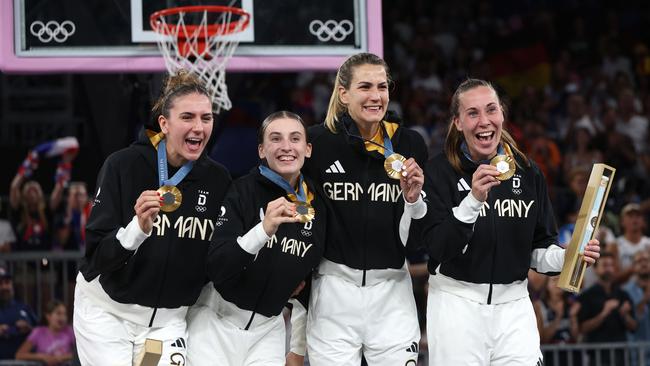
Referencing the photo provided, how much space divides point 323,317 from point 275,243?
0.53 m

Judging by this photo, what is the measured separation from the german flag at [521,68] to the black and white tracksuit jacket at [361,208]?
973 centimetres

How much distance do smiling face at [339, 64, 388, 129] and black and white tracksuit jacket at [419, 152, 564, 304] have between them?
43cm

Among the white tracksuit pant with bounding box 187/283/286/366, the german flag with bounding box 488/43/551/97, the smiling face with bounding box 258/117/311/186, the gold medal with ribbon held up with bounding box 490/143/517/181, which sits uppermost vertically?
the german flag with bounding box 488/43/551/97

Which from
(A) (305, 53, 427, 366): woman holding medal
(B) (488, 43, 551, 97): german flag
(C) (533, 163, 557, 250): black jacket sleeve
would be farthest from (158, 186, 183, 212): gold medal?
(B) (488, 43, 551, 97): german flag

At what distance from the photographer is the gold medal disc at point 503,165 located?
6.68 meters

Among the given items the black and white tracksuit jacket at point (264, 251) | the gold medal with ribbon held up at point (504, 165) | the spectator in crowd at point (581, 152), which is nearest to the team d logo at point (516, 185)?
the gold medal with ribbon held up at point (504, 165)

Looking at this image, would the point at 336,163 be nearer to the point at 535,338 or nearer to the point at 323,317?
the point at 323,317

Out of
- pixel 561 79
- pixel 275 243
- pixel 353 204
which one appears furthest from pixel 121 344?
pixel 561 79

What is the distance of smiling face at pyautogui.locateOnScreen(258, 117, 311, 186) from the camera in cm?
688

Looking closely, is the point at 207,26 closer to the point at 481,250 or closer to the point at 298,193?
the point at 298,193

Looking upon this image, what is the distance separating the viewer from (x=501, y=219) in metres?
7.02

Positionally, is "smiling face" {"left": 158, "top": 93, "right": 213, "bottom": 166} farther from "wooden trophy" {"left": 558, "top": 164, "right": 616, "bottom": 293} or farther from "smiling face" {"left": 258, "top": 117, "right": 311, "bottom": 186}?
"wooden trophy" {"left": 558, "top": 164, "right": 616, "bottom": 293}

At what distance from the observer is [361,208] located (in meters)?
7.08

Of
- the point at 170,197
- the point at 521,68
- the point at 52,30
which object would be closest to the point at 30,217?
the point at 52,30
